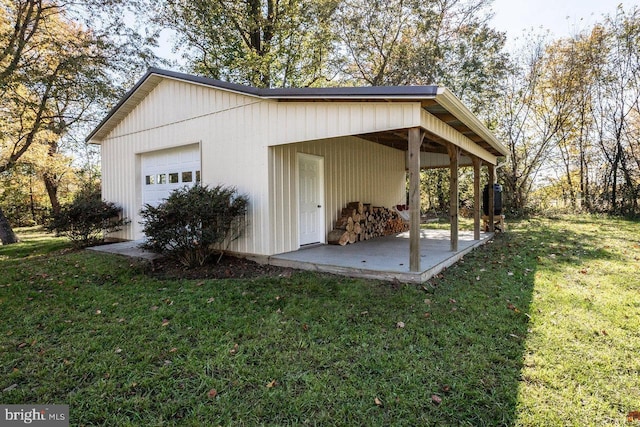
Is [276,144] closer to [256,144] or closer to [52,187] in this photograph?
[256,144]

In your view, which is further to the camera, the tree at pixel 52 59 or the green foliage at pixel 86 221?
the tree at pixel 52 59

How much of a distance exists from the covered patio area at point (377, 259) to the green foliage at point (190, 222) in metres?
1.06

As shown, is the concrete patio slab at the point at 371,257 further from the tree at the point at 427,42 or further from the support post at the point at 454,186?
the tree at the point at 427,42

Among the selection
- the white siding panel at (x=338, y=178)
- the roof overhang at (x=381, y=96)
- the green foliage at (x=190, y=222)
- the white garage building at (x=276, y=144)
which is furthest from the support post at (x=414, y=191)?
the green foliage at (x=190, y=222)

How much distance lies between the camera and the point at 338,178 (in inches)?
300

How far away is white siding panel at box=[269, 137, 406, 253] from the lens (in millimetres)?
5863

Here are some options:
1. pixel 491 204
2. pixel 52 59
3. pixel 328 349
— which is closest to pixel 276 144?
pixel 328 349

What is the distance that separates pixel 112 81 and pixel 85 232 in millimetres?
5924

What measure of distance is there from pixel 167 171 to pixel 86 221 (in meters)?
2.27

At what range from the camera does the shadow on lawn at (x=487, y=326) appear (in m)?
2.08

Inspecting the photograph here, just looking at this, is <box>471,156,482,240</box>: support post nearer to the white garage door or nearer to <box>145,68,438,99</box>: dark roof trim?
<box>145,68,438,99</box>: dark roof trim

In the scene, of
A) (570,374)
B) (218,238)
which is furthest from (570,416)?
(218,238)

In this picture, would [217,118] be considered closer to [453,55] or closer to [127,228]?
[127,228]

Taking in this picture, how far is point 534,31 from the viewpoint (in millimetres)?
13461
